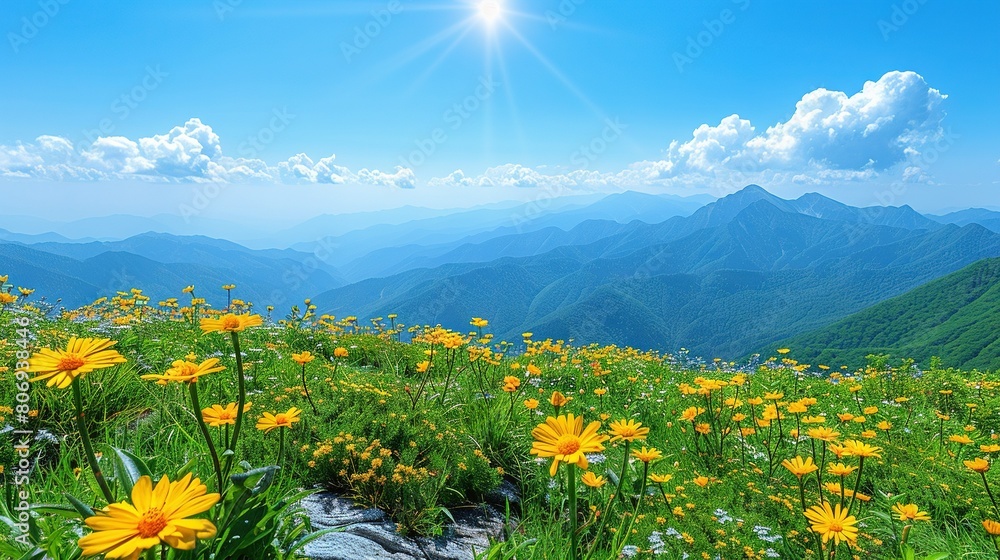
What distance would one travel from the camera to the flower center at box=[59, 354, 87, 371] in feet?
4.85

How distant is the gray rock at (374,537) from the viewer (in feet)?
9.07

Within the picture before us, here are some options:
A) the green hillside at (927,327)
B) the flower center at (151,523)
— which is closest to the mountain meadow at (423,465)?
the flower center at (151,523)

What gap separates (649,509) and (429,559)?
1.69 metres

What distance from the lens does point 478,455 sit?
3.89 meters

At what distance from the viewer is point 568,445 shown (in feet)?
5.54

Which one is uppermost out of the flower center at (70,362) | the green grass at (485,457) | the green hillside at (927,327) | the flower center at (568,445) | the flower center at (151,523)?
the flower center at (70,362)

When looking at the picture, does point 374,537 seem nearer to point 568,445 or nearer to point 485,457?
point 485,457

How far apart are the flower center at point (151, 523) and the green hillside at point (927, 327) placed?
363 ft

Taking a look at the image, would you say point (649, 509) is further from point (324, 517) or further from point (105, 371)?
point (105, 371)

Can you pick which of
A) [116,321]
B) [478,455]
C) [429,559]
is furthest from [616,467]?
[116,321]
